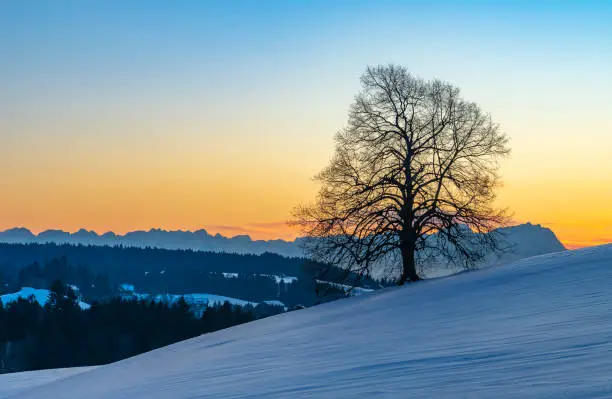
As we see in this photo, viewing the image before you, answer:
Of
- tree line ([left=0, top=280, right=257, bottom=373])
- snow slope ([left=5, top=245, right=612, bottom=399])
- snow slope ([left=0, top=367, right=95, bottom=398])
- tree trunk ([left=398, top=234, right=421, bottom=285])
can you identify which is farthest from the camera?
tree line ([left=0, top=280, right=257, bottom=373])

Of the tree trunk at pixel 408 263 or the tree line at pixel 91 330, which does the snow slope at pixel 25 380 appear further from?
the tree line at pixel 91 330

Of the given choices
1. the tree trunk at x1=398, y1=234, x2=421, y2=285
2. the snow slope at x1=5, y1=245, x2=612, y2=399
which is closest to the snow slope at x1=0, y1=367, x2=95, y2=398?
the snow slope at x1=5, y1=245, x2=612, y2=399

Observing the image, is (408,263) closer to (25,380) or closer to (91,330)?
(25,380)

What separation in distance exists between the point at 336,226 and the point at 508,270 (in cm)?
734

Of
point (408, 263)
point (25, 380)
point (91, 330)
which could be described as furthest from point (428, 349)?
point (91, 330)

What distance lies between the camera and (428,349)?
30.9ft

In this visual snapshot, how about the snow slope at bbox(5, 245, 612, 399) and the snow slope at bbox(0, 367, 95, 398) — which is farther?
the snow slope at bbox(0, 367, 95, 398)

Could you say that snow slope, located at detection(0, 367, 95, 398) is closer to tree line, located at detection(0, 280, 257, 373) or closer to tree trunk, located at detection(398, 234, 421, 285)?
tree trunk, located at detection(398, 234, 421, 285)

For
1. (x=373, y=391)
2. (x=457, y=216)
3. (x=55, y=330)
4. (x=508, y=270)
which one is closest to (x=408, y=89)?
(x=457, y=216)

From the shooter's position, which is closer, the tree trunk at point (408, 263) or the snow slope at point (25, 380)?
the snow slope at point (25, 380)

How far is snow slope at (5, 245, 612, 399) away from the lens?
712cm

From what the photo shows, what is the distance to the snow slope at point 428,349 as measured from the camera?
23.4ft

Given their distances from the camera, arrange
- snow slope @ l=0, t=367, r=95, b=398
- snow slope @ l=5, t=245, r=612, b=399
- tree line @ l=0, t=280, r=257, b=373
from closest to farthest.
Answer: snow slope @ l=5, t=245, r=612, b=399 < snow slope @ l=0, t=367, r=95, b=398 < tree line @ l=0, t=280, r=257, b=373

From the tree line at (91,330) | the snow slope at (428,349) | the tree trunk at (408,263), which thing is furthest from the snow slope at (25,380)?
the tree line at (91,330)
